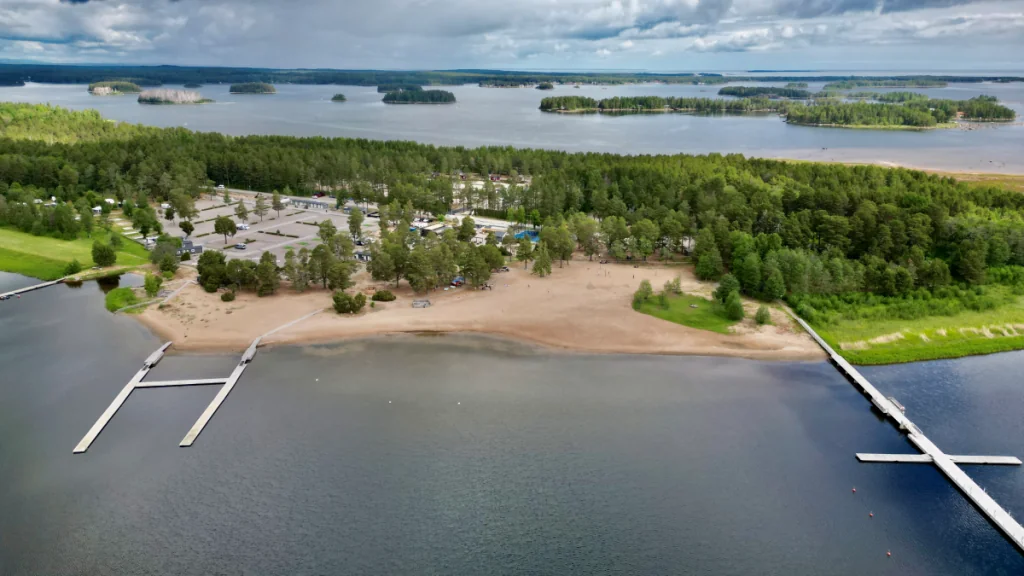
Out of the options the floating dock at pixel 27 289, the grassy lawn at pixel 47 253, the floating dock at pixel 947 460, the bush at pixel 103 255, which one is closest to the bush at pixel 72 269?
the grassy lawn at pixel 47 253

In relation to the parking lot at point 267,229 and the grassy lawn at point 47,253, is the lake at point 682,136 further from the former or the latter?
the grassy lawn at point 47,253

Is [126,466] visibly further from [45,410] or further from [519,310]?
[519,310]

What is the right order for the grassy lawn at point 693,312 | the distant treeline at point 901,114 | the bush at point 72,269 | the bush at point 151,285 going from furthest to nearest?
the distant treeline at point 901,114 → the bush at point 72,269 → the bush at point 151,285 → the grassy lawn at point 693,312

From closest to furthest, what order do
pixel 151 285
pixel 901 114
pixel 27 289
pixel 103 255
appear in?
pixel 151 285
pixel 27 289
pixel 103 255
pixel 901 114

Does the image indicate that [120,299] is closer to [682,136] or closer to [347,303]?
[347,303]

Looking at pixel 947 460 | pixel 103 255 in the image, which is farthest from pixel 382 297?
pixel 947 460
